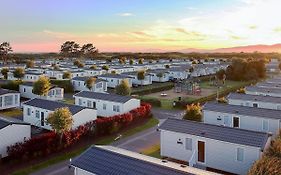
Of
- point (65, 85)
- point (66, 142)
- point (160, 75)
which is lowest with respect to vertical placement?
point (66, 142)

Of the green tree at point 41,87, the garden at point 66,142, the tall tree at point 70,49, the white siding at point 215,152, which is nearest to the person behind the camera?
the white siding at point 215,152

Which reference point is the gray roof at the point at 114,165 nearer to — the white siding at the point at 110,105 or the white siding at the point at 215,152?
the white siding at the point at 215,152

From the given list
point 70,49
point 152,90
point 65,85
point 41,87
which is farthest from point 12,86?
point 70,49

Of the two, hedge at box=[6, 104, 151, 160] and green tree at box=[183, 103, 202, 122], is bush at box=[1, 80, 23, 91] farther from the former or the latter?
green tree at box=[183, 103, 202, 122]

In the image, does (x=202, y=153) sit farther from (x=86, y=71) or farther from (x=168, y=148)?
(x=86, y=71)

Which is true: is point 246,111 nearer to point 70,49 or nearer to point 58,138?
point 58,138

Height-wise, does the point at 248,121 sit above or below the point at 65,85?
below

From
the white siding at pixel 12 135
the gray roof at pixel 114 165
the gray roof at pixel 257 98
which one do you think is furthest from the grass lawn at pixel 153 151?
the gray roof at pixel 257 98
